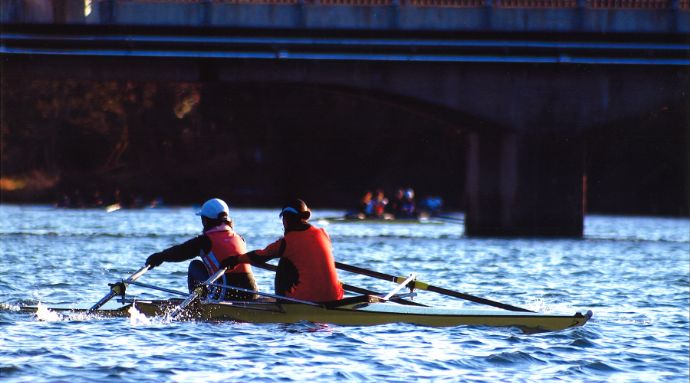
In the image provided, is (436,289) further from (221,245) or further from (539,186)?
(539,186)

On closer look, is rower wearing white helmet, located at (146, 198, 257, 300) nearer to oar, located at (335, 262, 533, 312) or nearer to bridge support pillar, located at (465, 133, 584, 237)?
oar, located at (335, 262, 533, 312)

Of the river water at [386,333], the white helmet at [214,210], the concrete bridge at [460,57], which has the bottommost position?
the river water at [386,333]

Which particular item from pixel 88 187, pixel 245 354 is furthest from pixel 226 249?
pixel 88 187

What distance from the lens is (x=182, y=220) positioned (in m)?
53.0

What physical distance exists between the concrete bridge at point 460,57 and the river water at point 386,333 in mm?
4750

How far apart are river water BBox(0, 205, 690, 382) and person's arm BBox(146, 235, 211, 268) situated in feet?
2.56

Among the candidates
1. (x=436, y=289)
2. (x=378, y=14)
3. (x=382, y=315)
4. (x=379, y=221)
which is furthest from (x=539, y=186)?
(x=382, y=315)

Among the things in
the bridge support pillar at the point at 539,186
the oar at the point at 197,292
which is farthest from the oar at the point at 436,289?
the bridge support pillar at the point at 539,186

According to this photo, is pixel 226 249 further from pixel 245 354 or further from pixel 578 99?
pixel 578 99

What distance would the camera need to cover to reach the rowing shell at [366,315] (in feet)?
48.3

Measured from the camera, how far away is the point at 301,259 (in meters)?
14.3

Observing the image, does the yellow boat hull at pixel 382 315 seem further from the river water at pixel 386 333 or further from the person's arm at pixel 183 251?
the person's arm at pixel 183 251

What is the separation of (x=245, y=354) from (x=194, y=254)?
209 centimetres

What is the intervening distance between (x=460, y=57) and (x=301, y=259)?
68.3ft
